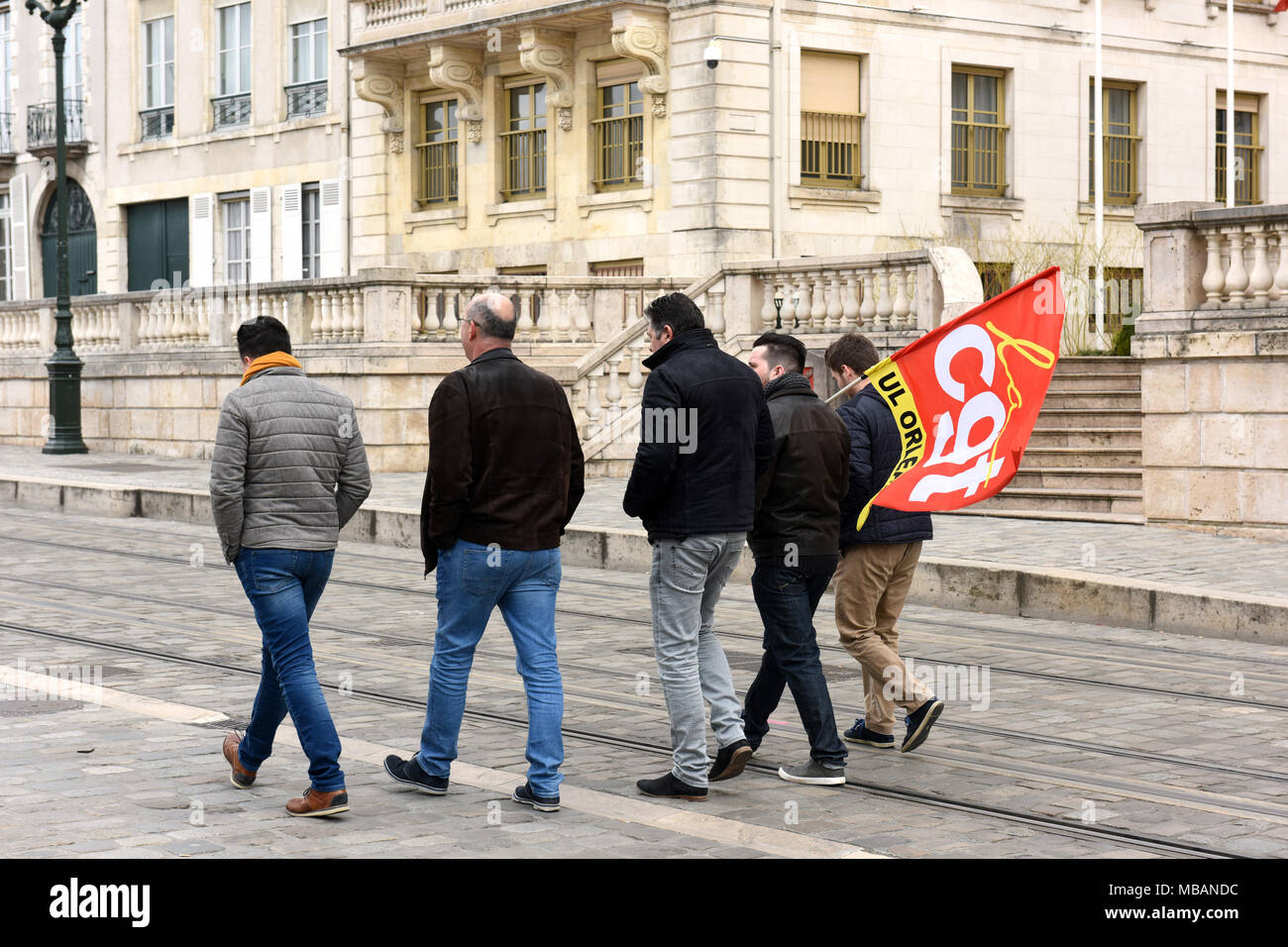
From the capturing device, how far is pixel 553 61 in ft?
94.4

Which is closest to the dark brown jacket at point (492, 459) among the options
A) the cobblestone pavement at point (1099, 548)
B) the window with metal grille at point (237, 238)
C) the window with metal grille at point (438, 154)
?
the cobblestone pavement at point (1099, 548)

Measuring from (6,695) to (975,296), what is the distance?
484 inches

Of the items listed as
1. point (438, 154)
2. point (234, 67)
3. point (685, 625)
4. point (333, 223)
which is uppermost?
point (234, 67)

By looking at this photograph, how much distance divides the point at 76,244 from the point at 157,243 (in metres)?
3.03

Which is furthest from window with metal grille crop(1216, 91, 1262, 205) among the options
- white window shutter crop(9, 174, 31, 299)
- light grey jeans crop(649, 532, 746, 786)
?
light grey jeans crop(649, 532, 746, 786)

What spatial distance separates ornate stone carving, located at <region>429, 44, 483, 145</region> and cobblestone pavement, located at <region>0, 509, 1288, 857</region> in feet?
60.1

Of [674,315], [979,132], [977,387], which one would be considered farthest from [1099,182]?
[674,315]

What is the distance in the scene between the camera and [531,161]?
30.2m

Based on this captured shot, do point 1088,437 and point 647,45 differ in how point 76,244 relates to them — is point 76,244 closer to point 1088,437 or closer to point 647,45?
point 647,45

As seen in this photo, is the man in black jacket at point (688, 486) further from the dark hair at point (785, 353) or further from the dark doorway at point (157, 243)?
the dark doorway at point (157, 243)

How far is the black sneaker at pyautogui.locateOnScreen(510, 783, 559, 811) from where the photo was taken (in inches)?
266
